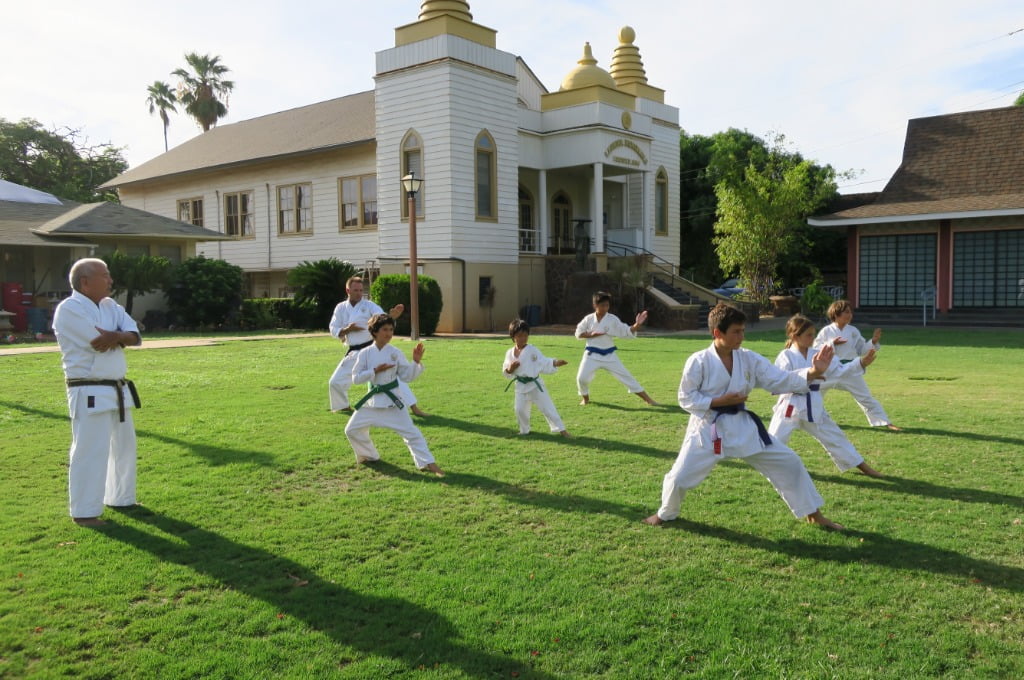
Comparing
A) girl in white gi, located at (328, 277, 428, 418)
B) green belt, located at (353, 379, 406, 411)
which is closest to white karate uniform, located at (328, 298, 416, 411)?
girl in white gi, located at (328, 277, 428, 418)

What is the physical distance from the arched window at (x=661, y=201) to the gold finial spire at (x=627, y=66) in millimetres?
3804

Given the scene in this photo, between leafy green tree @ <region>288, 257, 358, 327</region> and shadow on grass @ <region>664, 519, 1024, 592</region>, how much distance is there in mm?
20431

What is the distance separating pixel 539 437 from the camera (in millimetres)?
8328

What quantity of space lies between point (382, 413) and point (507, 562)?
258cm

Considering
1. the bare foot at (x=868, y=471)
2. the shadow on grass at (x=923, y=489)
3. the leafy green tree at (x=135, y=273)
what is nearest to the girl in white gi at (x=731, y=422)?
the shadow on grass at (x=923, y=489)

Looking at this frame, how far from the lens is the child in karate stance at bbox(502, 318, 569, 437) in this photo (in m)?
8.12

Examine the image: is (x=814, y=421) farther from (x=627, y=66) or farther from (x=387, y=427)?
(x=627, y=66)

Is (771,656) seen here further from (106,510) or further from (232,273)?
(232,273)

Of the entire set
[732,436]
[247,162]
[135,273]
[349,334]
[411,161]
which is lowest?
[732,436]

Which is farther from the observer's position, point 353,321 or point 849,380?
point 353,321

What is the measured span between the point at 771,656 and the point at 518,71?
92.2ft

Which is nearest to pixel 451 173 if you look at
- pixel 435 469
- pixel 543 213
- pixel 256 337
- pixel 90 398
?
pixel 543 213

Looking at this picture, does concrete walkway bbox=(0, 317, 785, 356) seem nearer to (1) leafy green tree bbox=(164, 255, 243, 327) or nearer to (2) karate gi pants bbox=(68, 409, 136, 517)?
(1) leafy green tree bbox=(164, 255, 243, 327)

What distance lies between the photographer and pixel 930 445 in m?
7.72
